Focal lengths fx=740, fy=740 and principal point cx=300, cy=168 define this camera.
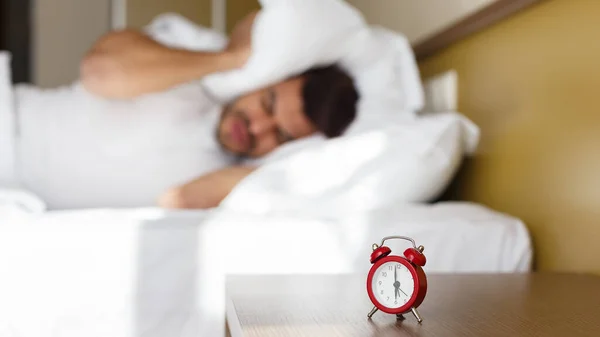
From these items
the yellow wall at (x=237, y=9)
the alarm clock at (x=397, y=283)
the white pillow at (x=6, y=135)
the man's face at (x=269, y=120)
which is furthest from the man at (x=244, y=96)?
the yellow wall at (x=237, y=9)

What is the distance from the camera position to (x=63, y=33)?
303cm

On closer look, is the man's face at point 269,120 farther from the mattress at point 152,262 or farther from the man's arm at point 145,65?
the mattress at point 152,262

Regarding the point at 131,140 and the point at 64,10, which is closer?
the point at 131,140

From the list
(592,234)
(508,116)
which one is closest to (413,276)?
(592,234)

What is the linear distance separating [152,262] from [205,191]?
1.50 ft

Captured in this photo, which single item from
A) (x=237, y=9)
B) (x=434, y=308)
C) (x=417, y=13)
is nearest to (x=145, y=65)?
(x=417, y=13)

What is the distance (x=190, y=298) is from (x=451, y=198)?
2.52 ft

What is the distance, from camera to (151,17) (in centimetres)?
296

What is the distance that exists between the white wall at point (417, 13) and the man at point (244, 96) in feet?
0.86

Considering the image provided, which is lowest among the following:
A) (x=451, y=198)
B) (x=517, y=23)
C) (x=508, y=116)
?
(x=451, y=198)

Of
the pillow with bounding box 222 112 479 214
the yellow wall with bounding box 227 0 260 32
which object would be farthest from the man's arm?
the yellow wall with bounding box 227 0 260 32

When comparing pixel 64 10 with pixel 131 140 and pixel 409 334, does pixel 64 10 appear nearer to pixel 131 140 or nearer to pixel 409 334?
pixel 131 140

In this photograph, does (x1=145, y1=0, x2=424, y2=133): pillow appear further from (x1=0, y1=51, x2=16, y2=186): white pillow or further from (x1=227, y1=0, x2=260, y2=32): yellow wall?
(x1=227, y1=0, x2=260, y2=32): yellow wall

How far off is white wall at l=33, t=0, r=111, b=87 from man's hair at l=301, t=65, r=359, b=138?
5.47 feet
